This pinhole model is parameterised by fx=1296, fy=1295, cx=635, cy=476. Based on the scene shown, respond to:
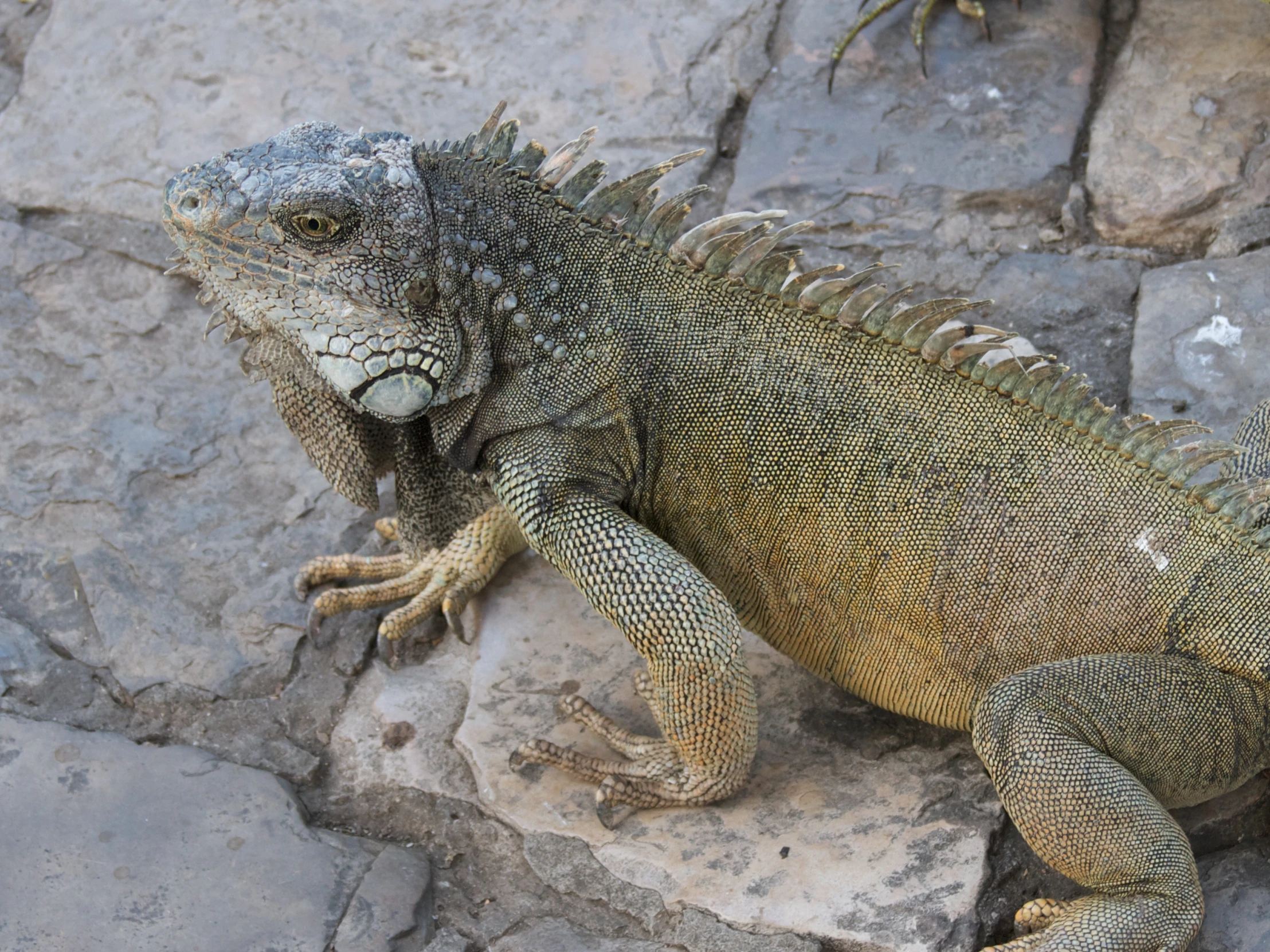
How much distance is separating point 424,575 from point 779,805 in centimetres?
143

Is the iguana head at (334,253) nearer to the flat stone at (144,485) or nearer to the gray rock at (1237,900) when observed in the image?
the flat stone at (144,485)

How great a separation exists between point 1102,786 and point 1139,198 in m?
2.75

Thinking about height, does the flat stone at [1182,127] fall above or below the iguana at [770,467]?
above

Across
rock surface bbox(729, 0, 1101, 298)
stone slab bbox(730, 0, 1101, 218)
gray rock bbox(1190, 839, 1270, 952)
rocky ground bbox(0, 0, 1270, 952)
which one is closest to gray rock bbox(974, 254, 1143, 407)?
rocky ground bbox(0, 0, 1270, 952)

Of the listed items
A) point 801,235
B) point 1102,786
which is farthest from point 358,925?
point 801,235

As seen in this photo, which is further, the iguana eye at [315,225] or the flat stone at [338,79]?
the flat stone at [338,79]

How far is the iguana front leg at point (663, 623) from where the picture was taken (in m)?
3.26

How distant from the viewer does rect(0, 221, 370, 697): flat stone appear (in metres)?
4.20

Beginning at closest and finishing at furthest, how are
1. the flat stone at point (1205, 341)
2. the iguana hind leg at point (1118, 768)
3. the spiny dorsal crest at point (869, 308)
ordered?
the iguana hind leg at point (1118, 768) → the spiny dorsal crest at point (869, 308) → the flat stone at point (1205, 341)

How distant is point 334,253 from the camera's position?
A: 3168 millimetres

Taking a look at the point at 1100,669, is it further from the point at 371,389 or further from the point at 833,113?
the point at 833,113

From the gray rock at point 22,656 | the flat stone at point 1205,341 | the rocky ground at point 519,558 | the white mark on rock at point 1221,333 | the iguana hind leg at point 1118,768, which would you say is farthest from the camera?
the white mark on rock at point 1221,333

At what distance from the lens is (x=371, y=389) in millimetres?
3232

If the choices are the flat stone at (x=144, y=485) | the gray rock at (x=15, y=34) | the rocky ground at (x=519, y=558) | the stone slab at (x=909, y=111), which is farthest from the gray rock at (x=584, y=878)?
the gray rock at (x=15, y=34)
